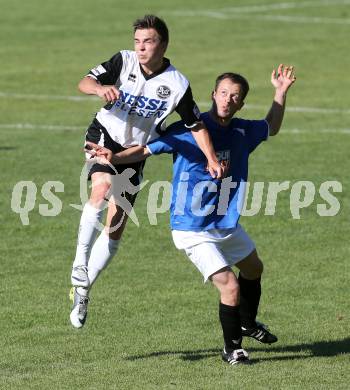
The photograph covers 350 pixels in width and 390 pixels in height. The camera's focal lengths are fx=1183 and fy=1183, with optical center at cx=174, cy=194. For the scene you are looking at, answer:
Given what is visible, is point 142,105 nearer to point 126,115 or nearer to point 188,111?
point 126,115

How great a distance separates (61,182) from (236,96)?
870 centimetres

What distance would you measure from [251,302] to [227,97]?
6.77 feet

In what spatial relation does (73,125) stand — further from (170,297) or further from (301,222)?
(170,297)

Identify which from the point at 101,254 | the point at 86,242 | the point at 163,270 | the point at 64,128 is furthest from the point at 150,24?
the point at 64,128

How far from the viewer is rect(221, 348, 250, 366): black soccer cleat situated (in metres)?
10.1

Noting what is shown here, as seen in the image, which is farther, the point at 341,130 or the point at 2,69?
the point at 2,69

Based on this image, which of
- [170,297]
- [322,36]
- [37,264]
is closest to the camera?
[170,297]

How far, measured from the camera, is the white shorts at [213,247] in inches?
393

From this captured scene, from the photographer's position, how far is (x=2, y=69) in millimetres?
30422

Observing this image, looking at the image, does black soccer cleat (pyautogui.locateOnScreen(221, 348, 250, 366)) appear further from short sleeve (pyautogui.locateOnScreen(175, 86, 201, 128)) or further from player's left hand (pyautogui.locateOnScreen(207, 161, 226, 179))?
short sleeve (pyautogui.locateOnScreen(175, 86, 201, 128))

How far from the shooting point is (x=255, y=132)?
1032 centimetres

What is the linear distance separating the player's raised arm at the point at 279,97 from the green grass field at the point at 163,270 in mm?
2063

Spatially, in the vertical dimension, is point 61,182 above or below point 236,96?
below

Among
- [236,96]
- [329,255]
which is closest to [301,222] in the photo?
[329,255]
